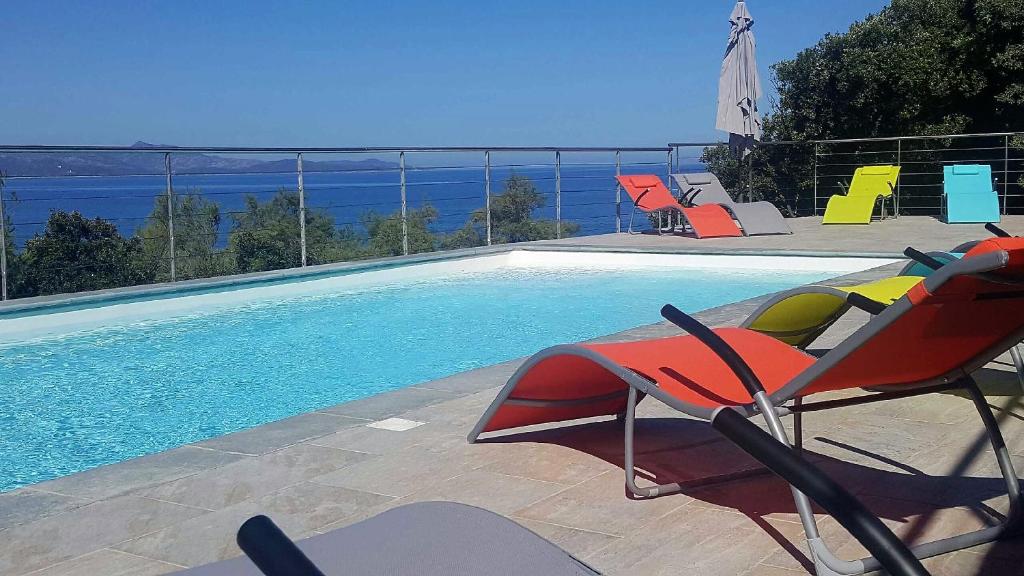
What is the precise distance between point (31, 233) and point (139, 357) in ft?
6.00

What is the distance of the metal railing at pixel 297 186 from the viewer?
6.44m

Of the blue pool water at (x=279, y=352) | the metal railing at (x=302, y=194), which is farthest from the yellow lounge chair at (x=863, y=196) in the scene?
the blue pool water at (x=279, y=352)

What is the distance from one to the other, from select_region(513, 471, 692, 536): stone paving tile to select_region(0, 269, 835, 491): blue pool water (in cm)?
202

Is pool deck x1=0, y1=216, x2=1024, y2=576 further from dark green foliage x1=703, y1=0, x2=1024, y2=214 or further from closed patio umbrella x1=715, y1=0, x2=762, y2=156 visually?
dark green foliage x1=703, y1=0, x2=1024, y2=214

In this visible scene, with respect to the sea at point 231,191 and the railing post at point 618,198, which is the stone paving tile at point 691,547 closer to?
the sea at point 231,191

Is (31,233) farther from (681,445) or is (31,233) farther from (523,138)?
(523,138)

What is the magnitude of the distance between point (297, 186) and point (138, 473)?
18.3ft

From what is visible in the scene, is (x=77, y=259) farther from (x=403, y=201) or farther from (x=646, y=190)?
(x=646, y=190)

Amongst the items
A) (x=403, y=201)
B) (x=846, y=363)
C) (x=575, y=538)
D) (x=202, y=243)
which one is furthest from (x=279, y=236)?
(x=846, y=363)

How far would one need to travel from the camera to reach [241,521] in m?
2.23

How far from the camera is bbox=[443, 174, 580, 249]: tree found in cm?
995

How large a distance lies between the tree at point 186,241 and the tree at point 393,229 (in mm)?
1551

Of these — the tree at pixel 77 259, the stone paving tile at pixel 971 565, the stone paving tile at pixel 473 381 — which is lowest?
the stone paving tile at pixel 473 381

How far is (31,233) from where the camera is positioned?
651 cm
